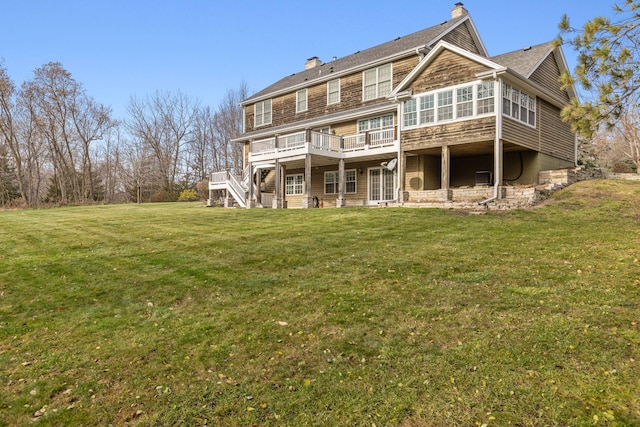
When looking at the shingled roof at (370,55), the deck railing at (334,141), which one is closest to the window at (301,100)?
the shingled roof at (370,55)

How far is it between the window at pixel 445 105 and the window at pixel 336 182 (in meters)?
6.20

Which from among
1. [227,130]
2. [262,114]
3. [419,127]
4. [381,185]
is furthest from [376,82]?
[227,130]

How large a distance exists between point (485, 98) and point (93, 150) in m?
45.3

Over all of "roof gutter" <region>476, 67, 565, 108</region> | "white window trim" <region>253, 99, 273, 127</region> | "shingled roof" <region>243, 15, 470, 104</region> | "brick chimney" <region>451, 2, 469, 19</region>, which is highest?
"brick chimney" <region>451, 2, 469, 19</region>

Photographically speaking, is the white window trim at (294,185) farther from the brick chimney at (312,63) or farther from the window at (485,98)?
the window at (485,98)

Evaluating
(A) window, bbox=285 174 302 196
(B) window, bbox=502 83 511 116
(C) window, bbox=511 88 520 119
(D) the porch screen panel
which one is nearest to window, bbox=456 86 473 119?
(B) window, bbox=502 83 511 116

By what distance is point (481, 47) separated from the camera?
2122cm

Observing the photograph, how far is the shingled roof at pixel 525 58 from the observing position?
16.8 meters

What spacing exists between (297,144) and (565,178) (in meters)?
11.7

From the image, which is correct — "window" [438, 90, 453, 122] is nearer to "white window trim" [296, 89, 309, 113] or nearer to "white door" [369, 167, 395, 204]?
"white door" [369, 167, 395, 204]

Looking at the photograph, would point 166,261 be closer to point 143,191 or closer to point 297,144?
point 297,144

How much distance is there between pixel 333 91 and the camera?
72.8 ft

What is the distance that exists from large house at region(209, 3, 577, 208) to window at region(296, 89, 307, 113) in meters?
0.06

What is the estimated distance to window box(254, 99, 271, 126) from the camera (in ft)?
85.6
